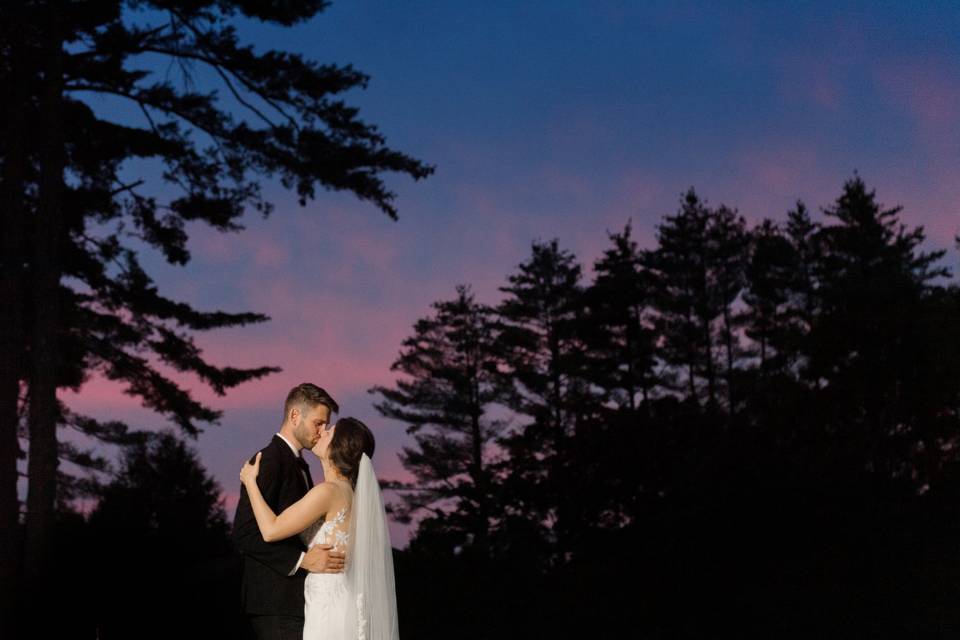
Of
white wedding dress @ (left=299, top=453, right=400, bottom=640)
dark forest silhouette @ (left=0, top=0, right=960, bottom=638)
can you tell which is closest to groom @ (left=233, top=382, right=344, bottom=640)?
white wedding dress @ (left=299, top=453, right=400, bottom=640)

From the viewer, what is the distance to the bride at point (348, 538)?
640 centimetres

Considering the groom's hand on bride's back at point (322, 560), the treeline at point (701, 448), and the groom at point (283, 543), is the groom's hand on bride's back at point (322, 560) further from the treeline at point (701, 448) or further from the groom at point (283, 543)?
the treeline at point (701, 448)

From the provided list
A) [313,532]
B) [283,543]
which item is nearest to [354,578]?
[313,532]

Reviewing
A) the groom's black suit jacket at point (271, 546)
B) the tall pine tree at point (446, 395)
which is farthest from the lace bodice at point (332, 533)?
the tall pine tree at point (446, 395)

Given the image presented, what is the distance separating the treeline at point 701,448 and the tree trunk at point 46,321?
20.3 ft

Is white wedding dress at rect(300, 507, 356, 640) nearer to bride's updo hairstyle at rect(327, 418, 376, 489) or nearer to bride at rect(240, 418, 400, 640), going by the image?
bride at rect(240, 418, 400, 640)

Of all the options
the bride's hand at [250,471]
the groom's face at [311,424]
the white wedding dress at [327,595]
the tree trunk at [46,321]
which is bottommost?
the white wedding dress at [327,595]

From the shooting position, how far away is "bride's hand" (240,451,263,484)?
6254mm

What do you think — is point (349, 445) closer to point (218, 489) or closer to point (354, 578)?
point (354, 578)

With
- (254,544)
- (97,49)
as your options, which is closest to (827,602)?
(254,544)

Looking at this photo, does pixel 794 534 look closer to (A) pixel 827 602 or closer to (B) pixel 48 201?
(A) pixel 827 602

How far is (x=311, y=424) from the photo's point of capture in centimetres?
636

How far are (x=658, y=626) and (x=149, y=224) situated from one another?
12111 mm

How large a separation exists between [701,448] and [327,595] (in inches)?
614
